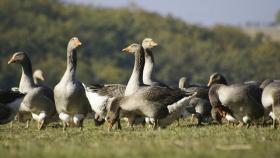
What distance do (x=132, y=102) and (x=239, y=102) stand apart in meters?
2.68

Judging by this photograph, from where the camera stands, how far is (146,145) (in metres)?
11.6

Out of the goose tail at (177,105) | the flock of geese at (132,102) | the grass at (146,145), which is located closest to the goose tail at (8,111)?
the flock of geese at (132,102)

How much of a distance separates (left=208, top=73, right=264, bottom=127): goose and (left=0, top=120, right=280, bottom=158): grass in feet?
7.64

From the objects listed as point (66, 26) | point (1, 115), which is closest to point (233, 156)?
point (1, 115)

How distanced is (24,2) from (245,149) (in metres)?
96.3

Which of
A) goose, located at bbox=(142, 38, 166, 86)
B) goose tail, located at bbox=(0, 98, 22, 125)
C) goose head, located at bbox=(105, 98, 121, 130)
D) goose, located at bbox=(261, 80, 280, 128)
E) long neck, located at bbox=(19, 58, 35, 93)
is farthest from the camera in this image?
goose, located at bbox=(142, 38, 166, 86)

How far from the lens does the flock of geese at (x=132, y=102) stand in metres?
16.7

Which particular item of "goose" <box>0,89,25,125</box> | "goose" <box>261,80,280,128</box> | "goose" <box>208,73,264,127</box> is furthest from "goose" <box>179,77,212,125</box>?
"goose" <box>0,89,25,125</box>

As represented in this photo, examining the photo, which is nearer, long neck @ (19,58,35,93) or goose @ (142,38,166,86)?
long neck @ (19,58,35,93)

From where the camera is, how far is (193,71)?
102875 millimetres

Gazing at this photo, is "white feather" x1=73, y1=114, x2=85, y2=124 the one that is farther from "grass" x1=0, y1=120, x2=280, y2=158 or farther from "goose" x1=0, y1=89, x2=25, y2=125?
A: "grass" x1=0, y1=120, x2=280, y2=158

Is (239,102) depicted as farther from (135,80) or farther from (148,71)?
(148,71)

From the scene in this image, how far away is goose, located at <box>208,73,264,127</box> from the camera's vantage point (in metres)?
16.9

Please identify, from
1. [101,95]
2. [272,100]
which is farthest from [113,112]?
[272,100]
